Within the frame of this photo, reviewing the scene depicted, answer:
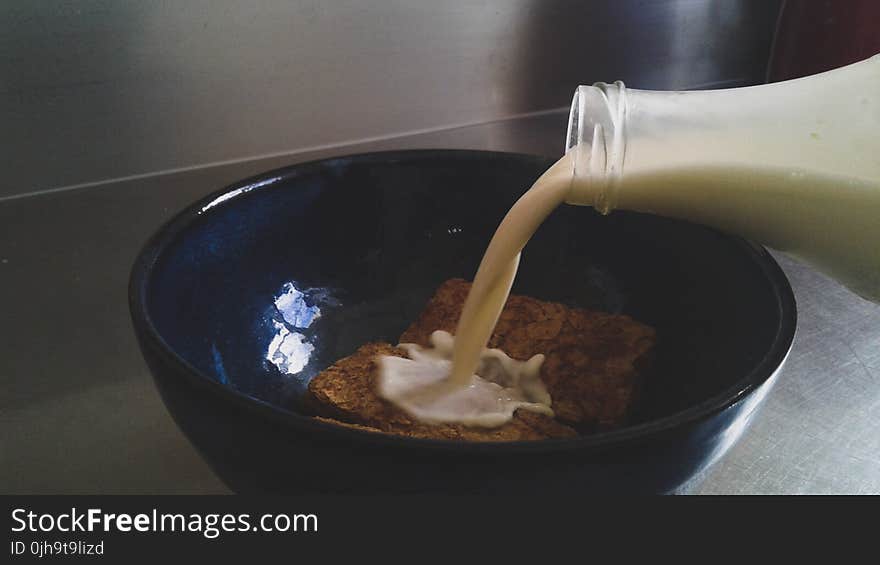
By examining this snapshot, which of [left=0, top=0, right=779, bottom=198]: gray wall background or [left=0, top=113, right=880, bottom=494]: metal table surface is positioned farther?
[left=0, top=0, right=779, bottom=198]: gray wall background

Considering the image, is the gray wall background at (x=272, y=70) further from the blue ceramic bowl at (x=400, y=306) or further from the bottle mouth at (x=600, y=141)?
the bottle mouth at (x=600, y=141)

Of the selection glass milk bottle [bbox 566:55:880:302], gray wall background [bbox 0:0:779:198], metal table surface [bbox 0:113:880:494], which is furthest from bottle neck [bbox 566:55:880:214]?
gray wall background [bbox 0:0:779:198]

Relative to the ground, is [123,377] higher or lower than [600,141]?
lower

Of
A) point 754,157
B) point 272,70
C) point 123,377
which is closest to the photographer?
point 754,157

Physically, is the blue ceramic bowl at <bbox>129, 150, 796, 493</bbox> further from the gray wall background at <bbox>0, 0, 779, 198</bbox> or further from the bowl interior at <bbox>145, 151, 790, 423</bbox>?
the gray wall background at <bbox>0, 0, 779, 198</bbox>

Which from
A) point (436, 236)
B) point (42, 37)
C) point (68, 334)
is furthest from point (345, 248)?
point (42, 37)

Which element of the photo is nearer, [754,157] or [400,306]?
[754,157]

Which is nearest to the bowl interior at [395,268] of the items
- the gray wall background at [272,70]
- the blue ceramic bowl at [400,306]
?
the blue ceramic bowl at [400,306]

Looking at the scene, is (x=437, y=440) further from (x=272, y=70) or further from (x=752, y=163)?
(x=272, y=70)

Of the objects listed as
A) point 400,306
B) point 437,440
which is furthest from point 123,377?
point 437,440
